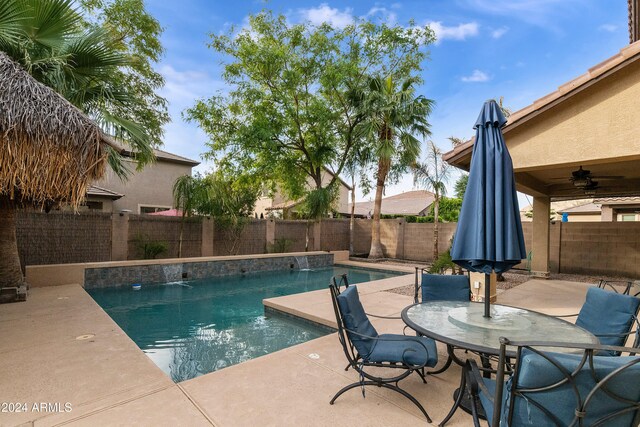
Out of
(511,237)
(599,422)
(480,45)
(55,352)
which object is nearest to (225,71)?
(480,45)

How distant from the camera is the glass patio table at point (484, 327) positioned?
2482 mm

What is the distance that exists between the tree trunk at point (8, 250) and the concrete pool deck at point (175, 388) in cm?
223

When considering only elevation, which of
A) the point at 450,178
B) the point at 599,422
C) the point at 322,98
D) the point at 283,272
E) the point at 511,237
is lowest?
the point at 283,272

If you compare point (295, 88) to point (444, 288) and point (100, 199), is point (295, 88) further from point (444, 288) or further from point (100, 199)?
point (444, 288)

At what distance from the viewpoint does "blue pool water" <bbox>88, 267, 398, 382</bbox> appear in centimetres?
464

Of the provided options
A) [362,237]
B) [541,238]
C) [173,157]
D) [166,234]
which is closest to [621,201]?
[541,238]

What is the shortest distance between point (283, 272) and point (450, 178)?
8597 mm

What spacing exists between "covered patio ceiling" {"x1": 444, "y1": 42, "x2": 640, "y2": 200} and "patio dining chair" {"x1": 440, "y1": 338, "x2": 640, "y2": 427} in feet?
13.9

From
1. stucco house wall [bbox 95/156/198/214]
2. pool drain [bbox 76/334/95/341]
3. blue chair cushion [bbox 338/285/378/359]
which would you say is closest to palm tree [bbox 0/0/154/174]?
pool drain [bbox 76/334/95/341]

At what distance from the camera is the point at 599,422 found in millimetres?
1593

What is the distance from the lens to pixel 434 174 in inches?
588

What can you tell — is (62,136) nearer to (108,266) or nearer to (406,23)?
(108,266)

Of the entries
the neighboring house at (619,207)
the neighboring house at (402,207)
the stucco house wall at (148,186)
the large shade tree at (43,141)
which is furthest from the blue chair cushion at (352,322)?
the neighboring house at (402,207)

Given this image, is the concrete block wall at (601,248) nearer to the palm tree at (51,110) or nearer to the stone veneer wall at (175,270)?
the stone veneer wall at (175,270)
